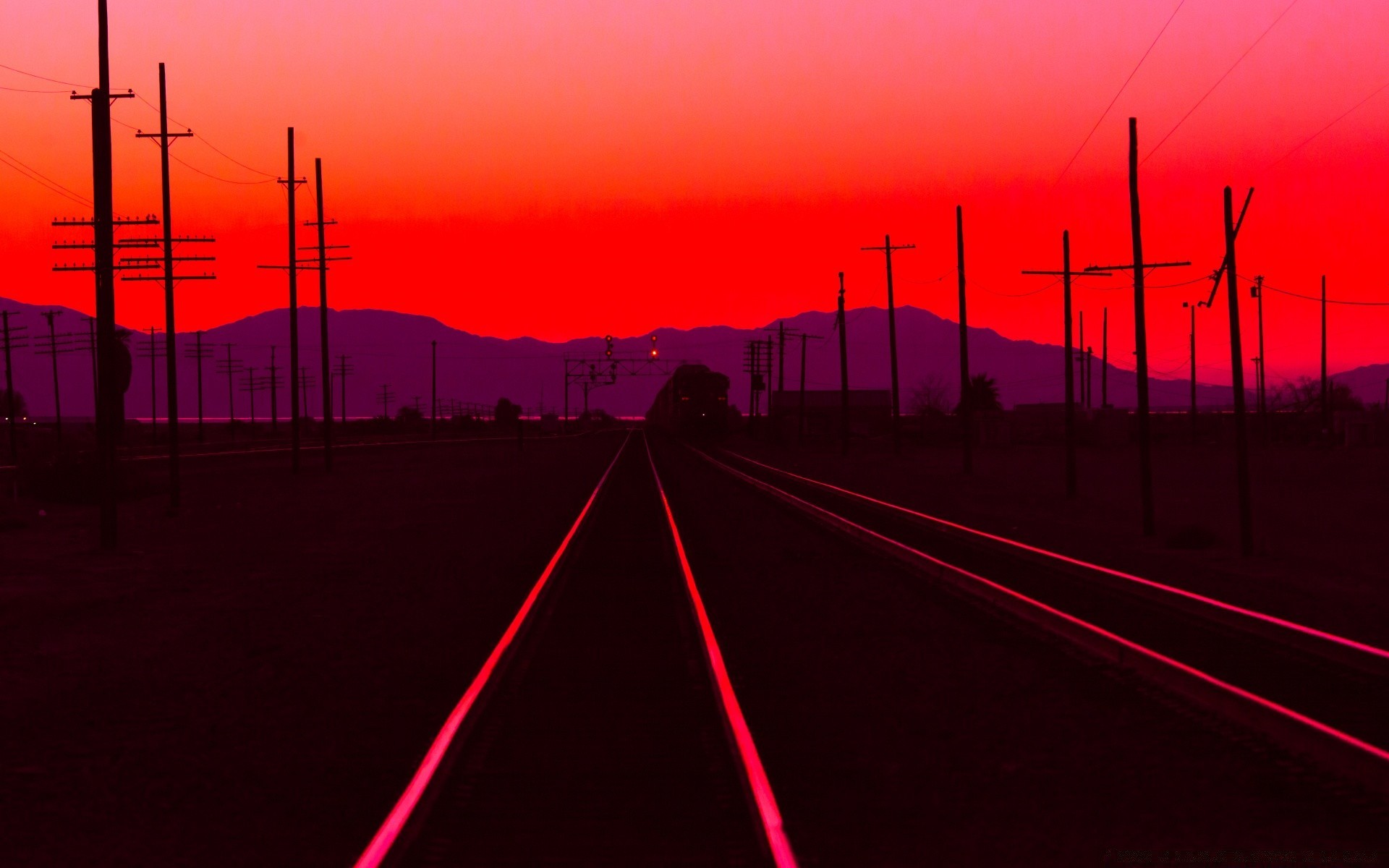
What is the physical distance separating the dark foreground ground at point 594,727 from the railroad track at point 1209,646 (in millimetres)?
302

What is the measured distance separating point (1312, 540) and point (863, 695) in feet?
58.4

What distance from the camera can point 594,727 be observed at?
8.61 meters

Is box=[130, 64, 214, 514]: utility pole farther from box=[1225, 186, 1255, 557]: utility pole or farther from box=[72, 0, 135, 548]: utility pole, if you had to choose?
box=[1225, 186, 1255, 557]: utility pole

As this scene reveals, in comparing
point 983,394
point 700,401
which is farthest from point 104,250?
point 983,394

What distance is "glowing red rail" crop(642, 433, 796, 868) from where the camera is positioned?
580 cm

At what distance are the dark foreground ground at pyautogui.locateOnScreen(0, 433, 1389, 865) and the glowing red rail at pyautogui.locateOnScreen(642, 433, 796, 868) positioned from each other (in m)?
0.16

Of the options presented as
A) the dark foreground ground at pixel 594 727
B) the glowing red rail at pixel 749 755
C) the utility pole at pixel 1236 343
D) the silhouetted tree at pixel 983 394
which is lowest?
the dark foreground ground at pixel 594 727

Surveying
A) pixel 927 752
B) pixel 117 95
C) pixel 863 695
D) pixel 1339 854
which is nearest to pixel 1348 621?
pixel 863 695

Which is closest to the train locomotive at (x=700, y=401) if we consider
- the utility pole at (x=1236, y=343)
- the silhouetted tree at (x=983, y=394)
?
the silhouetted tree at (x=983, y=394)

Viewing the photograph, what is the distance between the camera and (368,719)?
9.04 m

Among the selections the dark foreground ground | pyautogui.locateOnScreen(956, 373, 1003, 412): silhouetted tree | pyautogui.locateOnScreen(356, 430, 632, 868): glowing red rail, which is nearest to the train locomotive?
pyautogui.locateOnScreen(956, 373, 1003, 412): silhouetted tree

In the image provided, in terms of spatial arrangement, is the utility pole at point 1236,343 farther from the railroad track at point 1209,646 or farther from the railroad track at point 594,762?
the railroad track at point 594,762

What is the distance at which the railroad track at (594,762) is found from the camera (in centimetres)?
611

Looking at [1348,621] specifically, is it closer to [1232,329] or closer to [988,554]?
[988,554]
